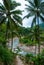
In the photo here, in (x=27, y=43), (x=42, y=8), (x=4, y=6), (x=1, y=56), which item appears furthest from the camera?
(x=27, y=43)

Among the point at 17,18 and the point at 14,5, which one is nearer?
the point at 17,18

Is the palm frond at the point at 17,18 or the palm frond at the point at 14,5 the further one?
the palm frond at the point at 14,5

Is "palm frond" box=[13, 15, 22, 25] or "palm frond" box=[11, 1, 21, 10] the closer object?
"palm frond" box=[13, 15, 22, 25]

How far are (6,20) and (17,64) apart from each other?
10.2 meters

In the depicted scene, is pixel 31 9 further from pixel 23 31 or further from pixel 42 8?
pixel 23 31

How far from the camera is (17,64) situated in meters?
52.2

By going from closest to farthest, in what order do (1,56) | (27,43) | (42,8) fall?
1. (1,56)
2. (42,8)
3. (27,43)

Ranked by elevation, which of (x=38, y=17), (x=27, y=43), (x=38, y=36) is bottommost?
(x=27, y=43)

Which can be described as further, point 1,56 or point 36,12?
point 36,12

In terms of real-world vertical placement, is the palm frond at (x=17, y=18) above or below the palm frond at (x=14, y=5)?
below

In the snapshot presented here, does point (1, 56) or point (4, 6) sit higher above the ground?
point (4, 6)

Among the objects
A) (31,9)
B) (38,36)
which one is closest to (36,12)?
(31,9)

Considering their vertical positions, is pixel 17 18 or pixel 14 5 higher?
pixel 14 5

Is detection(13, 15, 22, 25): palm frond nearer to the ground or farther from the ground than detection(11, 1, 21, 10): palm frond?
nearer to the ground
